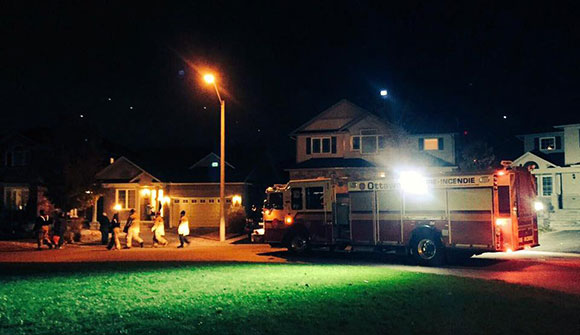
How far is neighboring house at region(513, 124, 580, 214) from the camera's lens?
3881 centimetres

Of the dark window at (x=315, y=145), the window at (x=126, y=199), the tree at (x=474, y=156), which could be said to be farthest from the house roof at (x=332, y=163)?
the window at (x=126, y=199)

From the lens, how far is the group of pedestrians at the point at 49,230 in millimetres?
23609

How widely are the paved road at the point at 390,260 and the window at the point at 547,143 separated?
23767 mm

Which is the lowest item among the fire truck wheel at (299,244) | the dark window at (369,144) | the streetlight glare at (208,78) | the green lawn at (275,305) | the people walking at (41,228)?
the green lawn at (275,305)

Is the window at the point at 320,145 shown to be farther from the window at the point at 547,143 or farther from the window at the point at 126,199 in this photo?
the window at the point at 547,143

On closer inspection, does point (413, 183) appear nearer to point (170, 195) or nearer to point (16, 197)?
point (170, 195)

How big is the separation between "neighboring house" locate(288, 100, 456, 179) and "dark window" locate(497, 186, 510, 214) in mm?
19102

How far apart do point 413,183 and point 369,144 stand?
2001cm

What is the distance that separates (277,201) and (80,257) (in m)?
7.26

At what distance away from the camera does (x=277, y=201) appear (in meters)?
20.8

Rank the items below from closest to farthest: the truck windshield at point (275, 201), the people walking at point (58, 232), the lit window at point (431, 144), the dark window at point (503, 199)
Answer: the dark window at point (503, 199) < the truck windshield at point (275, 201) < the people walking at point (58, 232) < the lit window at point (431, 144)

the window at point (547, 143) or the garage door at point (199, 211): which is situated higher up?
the window at point (547, 143)

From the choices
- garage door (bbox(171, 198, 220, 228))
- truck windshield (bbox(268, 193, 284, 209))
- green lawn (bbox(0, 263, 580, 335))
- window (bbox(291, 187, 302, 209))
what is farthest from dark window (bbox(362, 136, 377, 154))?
green lawn (bbox(0, 263, 580, 335))

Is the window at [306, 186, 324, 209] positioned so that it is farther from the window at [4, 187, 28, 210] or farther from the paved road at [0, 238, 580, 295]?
the window at [4, 187, 28, 210]
